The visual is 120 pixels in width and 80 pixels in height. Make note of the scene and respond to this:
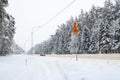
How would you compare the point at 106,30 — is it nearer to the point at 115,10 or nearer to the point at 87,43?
the point at 115,10

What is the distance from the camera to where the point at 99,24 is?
4828 cm

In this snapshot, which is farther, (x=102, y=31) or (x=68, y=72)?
(x=102, y=31)

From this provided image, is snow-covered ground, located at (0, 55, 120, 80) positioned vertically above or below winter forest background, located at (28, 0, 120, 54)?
below

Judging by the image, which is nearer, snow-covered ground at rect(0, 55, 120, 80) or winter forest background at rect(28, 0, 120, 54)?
snow-covered ground at rect(0, 55, 120, 80)

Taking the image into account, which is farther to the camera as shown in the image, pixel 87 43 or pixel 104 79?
pixel 87 43

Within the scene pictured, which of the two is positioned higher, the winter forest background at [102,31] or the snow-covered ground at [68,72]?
the winter forest background at [102,31]

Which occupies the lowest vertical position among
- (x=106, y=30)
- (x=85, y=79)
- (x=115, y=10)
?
(x=85, y=79)

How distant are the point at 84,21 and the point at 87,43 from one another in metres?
9.36

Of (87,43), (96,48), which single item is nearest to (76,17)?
(87,43)

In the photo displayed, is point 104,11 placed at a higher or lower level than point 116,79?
higher

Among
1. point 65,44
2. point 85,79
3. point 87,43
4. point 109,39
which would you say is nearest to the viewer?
point 85,79

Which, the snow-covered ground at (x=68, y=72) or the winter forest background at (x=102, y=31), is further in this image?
the winter forest background at (x=102, y=31)

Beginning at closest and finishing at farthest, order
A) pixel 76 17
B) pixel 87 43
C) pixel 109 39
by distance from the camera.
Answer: pixel 109 39
pixel 87 43
pixel 76 17

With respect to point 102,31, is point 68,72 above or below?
below
